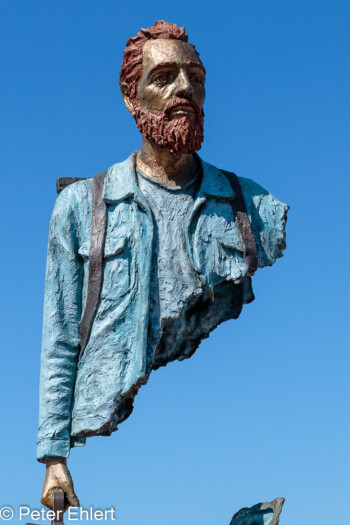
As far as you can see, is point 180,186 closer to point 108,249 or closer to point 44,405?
point 108,249

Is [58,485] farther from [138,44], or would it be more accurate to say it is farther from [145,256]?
[138,44]

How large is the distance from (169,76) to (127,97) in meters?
0.34

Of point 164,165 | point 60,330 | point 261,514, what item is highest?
point 164,165

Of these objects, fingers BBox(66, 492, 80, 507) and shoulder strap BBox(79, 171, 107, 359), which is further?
shoulder strap BBox(79, 171, 107, 359)

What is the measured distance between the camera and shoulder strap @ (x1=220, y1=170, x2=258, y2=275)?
764cm

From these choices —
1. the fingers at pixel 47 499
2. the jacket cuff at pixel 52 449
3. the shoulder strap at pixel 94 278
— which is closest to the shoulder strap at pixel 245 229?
the shoulder strap at pixel 94 278

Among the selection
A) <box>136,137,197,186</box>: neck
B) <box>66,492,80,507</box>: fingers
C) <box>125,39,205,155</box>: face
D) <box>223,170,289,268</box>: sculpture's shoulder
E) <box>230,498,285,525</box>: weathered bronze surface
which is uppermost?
<box>125,39,205,155</box>: face

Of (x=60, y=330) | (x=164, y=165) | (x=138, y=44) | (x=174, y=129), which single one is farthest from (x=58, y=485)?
(x=138, y=44)

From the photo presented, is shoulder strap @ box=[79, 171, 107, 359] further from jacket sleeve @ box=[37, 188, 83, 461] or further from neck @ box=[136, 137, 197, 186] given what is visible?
neck @ box=[136, 137, 197, 186]

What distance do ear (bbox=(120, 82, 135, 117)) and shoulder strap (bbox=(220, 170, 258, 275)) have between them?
0.71 m

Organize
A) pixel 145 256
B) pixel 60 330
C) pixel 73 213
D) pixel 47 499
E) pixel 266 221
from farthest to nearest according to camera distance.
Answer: pixel 266 221 < pixel 73 213 < pixel 60 330 < pixel 145 256 < pixel 47 499

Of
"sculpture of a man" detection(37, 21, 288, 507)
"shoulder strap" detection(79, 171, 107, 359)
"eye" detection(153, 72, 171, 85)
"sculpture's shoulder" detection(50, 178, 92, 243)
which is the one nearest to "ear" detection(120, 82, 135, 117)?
"sculpture of a man" detection(37, 21, 288, 507)

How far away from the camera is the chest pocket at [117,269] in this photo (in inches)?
295

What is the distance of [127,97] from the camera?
7785 millimetres
